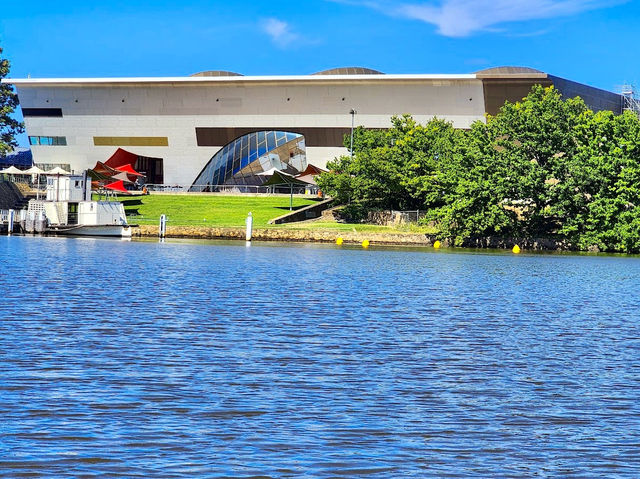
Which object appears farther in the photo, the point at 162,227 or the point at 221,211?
the point at 221,211

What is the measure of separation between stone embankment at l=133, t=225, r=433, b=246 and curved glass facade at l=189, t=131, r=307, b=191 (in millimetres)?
33374

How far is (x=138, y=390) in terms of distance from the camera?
40.5 feet

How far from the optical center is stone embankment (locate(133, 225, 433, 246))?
6675 cm

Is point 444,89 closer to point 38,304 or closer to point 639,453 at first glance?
point 38,304

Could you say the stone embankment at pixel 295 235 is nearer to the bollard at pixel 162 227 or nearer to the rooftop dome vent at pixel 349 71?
the bollard at pixel 162 227

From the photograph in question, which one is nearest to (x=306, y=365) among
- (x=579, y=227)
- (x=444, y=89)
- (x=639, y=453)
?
(x=639, y=453)

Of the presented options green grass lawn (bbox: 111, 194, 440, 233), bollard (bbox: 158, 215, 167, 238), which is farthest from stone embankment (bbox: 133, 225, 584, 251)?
green grass lawn (bbox: 111, 194, 440, 233)

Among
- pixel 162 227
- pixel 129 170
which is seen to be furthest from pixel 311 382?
pixel 129 170

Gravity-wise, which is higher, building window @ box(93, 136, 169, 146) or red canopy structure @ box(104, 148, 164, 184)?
building window @ box(93, 136, 169, 146)

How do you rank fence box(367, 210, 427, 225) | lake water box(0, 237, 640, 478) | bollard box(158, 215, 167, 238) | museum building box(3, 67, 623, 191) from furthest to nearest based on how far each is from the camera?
1. museum building box(3, 67, 623, 191)
2. fence box(367, 210, 427, 225)
3. bollard box(158, 215, 167, 238)
4. lake water box(0, 237, 640, 478)

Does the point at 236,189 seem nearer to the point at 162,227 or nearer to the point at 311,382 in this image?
the point at 162,227

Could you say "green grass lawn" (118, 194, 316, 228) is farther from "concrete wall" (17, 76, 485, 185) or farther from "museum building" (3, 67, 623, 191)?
"concrete wall" (17, 76, 485, 185)

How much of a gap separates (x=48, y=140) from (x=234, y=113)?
21.8 meters

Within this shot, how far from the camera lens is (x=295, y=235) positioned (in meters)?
68.1
